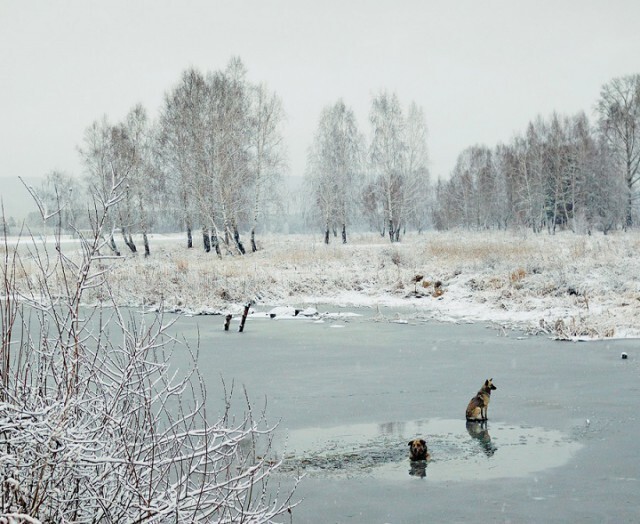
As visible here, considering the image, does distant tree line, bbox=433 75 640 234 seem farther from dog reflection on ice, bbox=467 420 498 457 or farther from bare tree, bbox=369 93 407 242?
dog reflection on ice, bbox=467 420 498 457

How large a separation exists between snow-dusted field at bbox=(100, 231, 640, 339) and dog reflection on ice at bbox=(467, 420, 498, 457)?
6634mm

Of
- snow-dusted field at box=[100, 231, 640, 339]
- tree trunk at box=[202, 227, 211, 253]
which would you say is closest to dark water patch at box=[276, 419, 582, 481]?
snow-dusted field at box=[100, 231, 640, 339]

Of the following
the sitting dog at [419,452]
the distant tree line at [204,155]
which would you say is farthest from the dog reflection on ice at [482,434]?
the distant tree line at [204,155]

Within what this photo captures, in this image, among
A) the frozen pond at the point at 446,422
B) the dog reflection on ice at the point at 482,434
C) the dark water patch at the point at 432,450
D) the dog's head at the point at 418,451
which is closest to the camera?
the frozen pond at the point at 446,422

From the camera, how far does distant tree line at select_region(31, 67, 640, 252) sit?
109ft

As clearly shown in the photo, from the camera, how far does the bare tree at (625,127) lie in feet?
147

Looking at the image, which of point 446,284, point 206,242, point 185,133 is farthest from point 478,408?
point 206,242

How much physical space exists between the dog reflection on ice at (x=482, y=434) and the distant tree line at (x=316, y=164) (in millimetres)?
21481

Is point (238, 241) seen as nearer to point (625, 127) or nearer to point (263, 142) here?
point (263, 142)

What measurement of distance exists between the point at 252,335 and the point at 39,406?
443 inches

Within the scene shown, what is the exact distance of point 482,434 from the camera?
7035 millimetres

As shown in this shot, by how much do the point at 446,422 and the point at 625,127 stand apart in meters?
42.8

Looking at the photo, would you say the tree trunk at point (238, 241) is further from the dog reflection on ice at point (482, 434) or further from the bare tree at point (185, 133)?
the dog reflection on ice at point (482, 434)

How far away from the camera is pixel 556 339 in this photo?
1334cm
